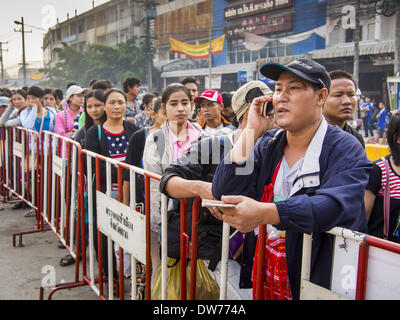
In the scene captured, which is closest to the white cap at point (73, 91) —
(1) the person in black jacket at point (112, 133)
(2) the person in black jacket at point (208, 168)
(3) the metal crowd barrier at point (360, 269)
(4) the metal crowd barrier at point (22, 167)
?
(4) the metal crowd barrier at point (22, 167)

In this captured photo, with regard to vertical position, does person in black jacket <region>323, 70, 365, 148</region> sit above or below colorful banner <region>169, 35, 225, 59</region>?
below

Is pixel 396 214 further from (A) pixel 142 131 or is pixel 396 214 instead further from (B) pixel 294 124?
(A) pixel 142 131

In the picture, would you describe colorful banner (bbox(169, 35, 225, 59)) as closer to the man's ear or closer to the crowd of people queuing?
the crowd of people queuing

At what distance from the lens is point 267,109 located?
197 centimetres

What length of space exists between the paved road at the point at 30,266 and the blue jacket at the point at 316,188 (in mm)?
2597

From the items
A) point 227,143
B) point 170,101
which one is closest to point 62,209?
point 170,101

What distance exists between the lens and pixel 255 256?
1949 mm

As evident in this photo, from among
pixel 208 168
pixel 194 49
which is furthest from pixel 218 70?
pixel 208 168

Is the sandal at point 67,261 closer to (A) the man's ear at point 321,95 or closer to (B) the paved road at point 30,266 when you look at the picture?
(B) the paved road at point 30,266

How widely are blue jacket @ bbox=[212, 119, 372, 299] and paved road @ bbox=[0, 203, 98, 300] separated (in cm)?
260

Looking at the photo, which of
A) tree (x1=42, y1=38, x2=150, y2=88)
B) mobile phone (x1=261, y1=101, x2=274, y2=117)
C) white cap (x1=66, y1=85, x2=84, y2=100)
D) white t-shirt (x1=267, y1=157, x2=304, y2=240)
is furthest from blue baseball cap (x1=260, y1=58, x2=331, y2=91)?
tree (x1=42, y1=38, x2=150, y2=88)

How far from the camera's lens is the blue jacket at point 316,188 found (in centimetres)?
150

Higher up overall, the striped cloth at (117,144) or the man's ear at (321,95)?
the man's ear at (321,95)

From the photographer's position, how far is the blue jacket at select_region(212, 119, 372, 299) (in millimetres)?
1505
